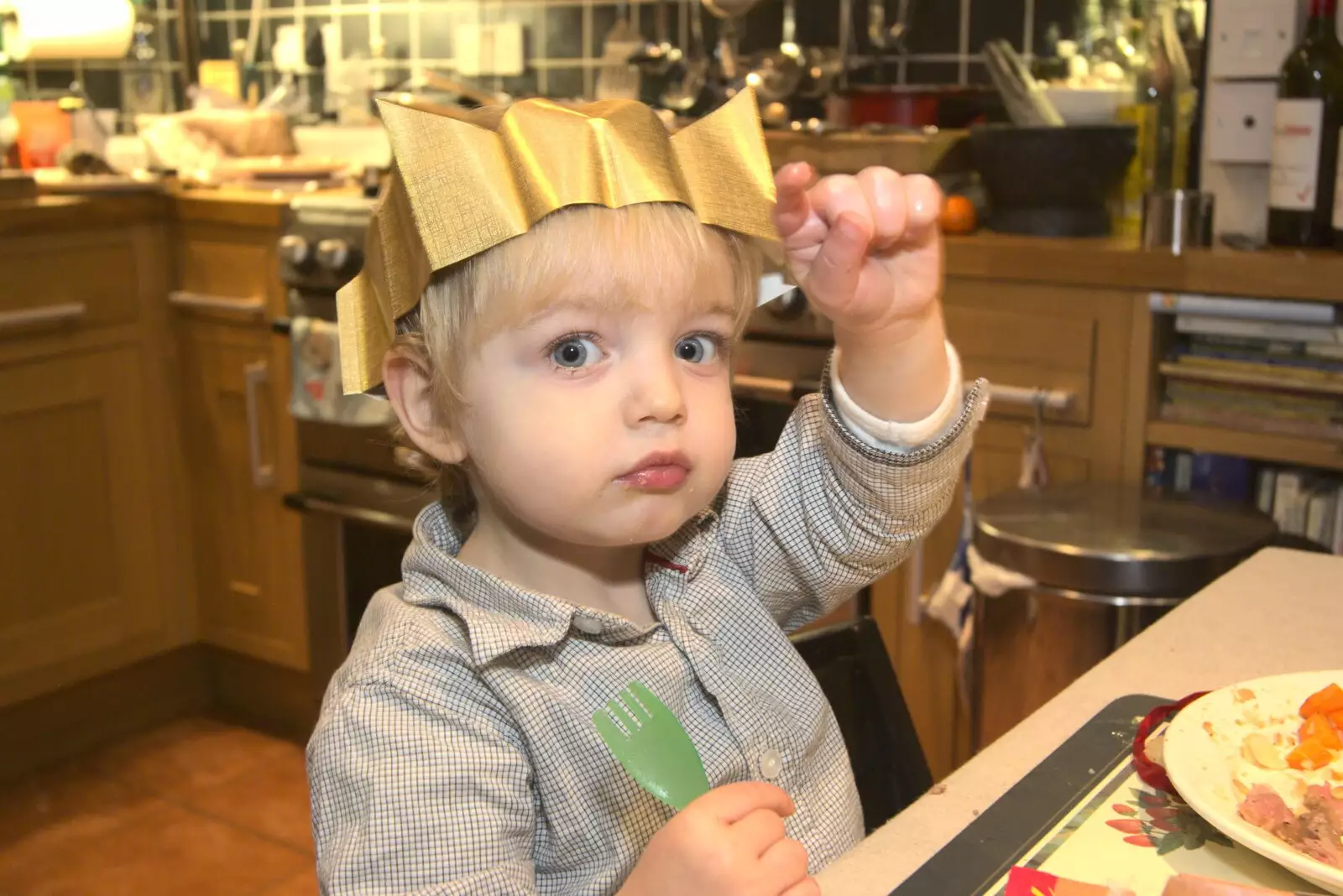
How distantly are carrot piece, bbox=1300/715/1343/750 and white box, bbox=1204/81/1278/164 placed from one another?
138 centimetres

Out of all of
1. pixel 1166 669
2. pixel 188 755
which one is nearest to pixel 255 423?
pixel 188 755

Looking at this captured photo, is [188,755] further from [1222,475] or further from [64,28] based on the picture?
[1222,475]

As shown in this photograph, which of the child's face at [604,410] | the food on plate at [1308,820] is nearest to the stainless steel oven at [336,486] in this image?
the child's face at [604,410]

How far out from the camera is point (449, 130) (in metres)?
0.73

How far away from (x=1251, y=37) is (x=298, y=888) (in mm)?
1785

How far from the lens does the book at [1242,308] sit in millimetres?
1650

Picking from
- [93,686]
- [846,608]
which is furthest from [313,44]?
[846,608]

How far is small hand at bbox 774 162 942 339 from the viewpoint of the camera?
2.37 feet

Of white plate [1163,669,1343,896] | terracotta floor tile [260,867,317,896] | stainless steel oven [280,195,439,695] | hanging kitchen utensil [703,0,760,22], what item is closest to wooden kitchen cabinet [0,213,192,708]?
stainless steel oven [280,195,439,695]

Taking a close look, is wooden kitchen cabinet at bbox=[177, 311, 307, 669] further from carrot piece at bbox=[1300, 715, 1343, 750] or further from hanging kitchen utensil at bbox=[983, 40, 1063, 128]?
carrot piece at bbox=[1300, 715, 1343, 750]

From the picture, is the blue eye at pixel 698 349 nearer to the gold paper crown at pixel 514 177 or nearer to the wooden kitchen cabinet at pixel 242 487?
the gold paper crown at pixel 514 177

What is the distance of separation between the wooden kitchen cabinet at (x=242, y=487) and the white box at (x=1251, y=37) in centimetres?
154

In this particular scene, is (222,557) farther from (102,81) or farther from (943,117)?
(943,117)

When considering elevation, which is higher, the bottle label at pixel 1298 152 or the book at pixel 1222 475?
the bottle label at pixel 1298 152
